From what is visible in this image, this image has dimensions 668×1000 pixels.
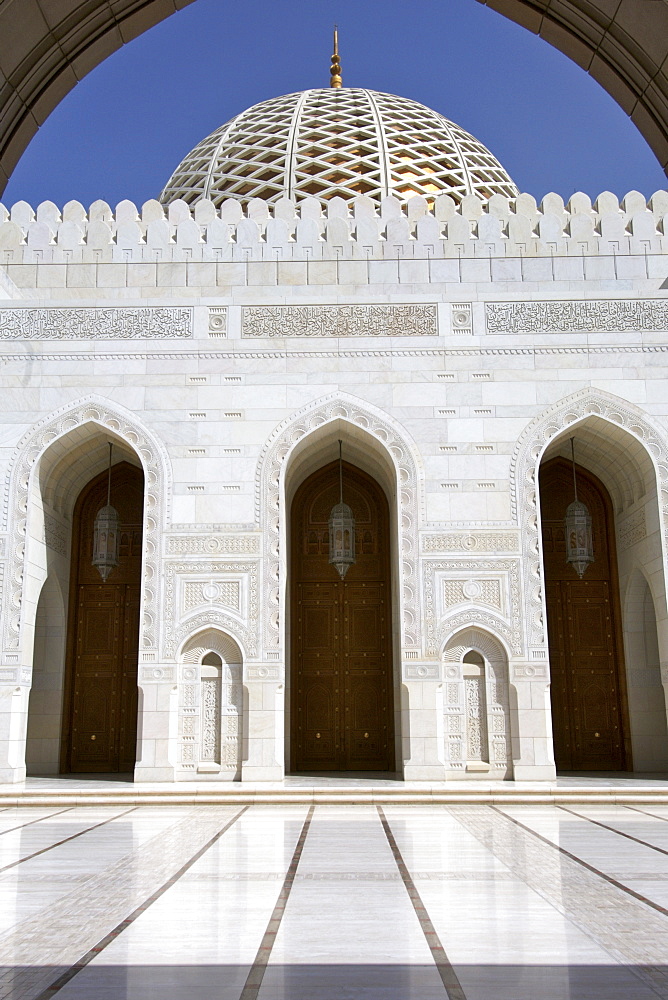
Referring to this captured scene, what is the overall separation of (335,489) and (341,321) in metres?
1.48

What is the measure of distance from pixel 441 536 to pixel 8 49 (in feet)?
16.9

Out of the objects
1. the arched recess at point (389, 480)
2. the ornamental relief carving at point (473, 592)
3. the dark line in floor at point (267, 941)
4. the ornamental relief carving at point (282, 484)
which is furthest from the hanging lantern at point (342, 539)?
the dark line in floor at point (267, 941)

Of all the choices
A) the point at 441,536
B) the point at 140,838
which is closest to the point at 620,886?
the point at 140,838

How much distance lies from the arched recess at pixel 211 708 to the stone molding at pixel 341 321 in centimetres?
218

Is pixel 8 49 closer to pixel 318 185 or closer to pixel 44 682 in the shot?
pixel 44 682

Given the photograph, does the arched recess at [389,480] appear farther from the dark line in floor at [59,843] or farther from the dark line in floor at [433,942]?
the dark line in floor at [433,942]

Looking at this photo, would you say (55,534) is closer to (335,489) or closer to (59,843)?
(335,489)

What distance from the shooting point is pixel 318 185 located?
10273 millimetres

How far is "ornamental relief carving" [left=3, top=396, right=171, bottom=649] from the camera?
689 centimetres

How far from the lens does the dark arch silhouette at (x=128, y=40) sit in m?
2.20

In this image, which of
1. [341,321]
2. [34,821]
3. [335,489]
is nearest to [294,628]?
[335,489]

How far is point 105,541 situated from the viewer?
7.54 m

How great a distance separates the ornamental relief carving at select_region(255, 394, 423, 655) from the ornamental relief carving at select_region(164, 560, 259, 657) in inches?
4.3

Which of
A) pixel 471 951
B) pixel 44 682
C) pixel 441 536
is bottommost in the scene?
pixel 471 951
